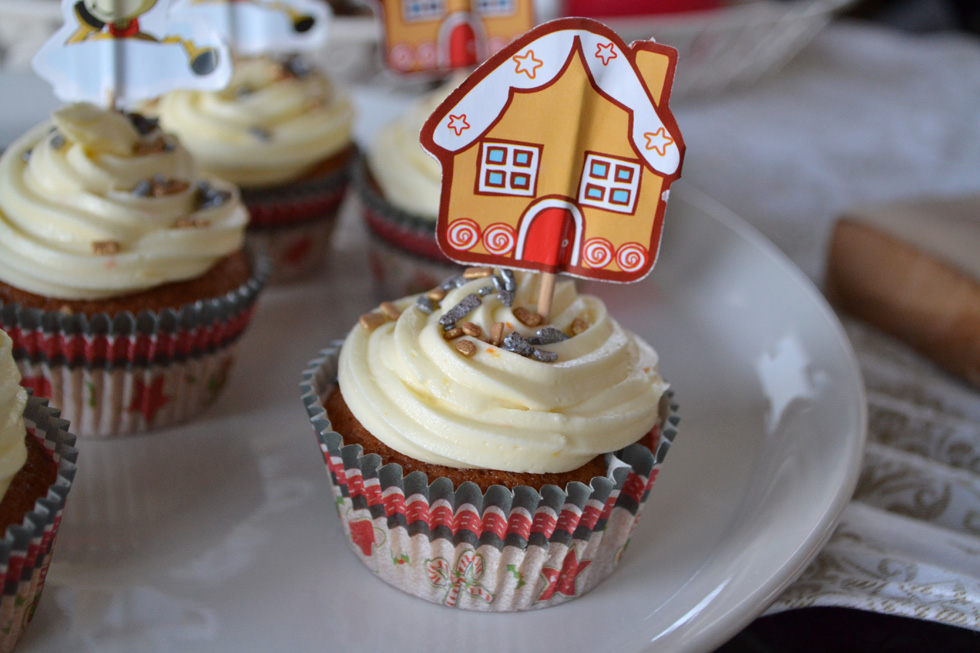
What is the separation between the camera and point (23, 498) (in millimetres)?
1660

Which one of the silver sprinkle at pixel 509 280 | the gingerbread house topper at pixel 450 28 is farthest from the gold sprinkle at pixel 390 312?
the gingerbread house topper at pixel 450 28

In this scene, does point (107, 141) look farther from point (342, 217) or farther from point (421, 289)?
point (342, 217)

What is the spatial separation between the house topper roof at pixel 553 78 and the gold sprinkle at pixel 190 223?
872 mm

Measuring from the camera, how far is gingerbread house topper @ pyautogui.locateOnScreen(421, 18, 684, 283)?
1746mm

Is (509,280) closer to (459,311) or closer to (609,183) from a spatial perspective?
(459,311)

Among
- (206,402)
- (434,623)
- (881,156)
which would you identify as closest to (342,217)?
(206,402)

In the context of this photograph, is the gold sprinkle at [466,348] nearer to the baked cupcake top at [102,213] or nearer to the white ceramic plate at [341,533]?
the white ceramic plate at [341,533]

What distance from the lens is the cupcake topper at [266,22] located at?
9.98 feet

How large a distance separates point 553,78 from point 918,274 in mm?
1770

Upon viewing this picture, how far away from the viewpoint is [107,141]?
7.66 feet

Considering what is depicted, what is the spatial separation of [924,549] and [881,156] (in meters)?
3.15

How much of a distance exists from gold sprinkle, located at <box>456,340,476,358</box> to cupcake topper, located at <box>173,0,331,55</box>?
1756 millimetres

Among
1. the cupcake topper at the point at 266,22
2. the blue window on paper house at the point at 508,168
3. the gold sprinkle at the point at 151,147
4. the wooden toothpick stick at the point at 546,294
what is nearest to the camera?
the blue window on paper house at the point at 508,168

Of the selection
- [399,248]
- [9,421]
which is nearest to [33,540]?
[9,421]
